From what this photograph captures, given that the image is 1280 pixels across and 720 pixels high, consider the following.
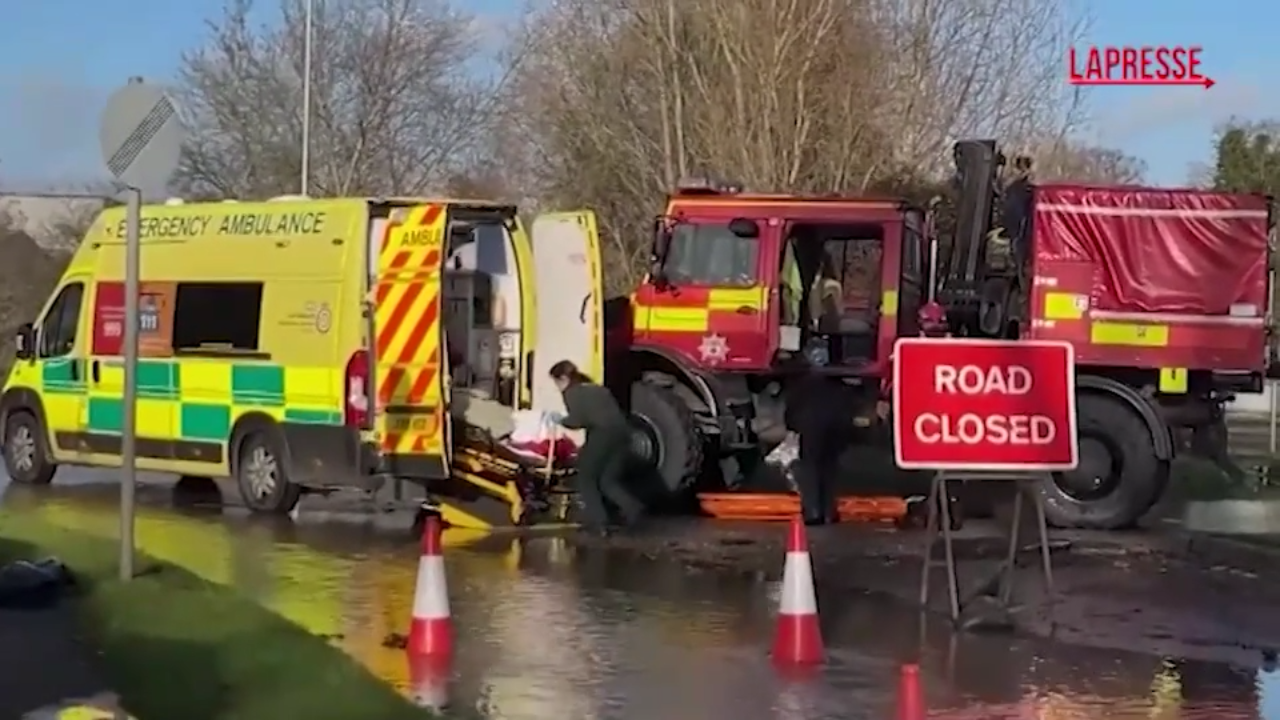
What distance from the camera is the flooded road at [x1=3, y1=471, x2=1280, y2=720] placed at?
980 centimetres

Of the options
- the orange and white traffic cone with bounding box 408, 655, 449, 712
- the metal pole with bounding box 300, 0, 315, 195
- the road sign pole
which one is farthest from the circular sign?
the metal pole with bounding box 300, 0, 315, 195

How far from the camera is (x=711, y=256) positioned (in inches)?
734

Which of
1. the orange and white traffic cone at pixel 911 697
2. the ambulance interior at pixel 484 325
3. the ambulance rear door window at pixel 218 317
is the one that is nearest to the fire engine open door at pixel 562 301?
the ambulance interior at pixel 484 325

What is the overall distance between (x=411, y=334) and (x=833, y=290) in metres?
4.35

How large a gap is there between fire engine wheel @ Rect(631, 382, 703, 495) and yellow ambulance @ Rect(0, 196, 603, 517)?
1102 mm

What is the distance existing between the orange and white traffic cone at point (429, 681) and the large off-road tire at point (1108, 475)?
8.24 meters

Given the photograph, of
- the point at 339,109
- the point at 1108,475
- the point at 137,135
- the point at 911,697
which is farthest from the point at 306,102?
the point at 911,697

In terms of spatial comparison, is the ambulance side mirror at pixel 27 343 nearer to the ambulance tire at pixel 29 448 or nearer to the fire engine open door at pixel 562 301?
the ambulance tire at pixel 29 448

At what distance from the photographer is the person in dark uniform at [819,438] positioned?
58.1 ft

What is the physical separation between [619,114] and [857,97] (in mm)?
→ 4489

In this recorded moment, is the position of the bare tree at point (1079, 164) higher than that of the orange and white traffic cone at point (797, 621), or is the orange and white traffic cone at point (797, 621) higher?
the bare tree at point (1079, 164)

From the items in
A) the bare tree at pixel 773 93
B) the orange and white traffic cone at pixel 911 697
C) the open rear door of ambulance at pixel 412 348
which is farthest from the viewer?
the bare tree at pixel 773 93

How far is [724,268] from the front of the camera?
732 inches

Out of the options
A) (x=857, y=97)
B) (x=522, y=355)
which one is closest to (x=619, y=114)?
(x=857, y=97)
